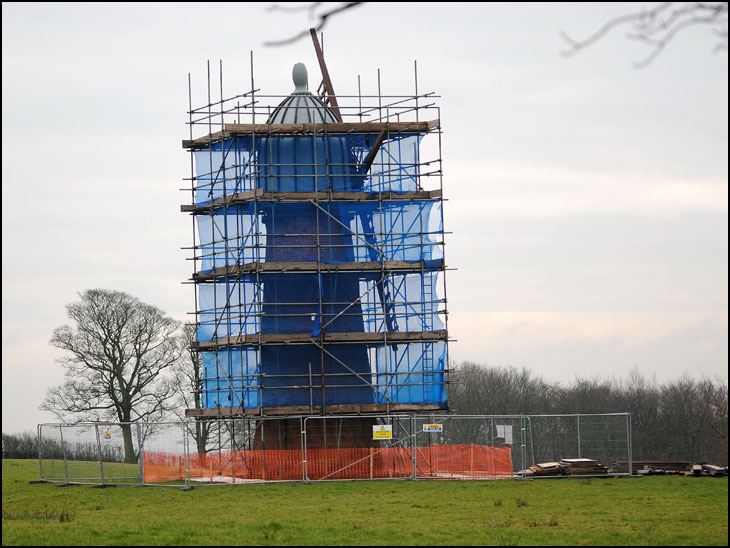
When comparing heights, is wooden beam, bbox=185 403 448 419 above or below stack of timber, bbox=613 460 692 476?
above

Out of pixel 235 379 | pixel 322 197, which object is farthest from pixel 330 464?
pixel 322 197

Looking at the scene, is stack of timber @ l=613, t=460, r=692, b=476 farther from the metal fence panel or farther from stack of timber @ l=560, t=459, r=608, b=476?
stack of timber @ l=560, t=459, r=608, b=476

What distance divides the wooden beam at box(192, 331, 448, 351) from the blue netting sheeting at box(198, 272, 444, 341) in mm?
364

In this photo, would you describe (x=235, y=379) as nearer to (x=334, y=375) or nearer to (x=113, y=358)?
(x=334, y=375)

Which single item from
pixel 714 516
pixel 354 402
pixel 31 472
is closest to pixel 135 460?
pixel 31 472

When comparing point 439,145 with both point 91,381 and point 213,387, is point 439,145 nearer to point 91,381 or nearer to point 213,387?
point 213,387

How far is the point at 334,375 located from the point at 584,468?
8.35 m

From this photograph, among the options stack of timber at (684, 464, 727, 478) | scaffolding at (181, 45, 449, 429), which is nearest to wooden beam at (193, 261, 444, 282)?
scaffolding at (181, 45, 449, 429)

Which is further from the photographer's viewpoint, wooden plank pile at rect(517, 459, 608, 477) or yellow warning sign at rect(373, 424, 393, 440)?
wooden plank pile at rect(517, 459, 608, 477)

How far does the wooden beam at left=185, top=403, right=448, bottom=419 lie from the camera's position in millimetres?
36625

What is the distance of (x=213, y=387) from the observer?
39.2 metres

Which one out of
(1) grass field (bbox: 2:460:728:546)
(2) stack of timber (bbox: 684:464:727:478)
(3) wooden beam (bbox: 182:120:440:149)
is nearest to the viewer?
(1) grass field (bbox: 2:460:728:546)

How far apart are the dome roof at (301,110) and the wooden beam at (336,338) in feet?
25.3

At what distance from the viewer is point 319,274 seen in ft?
122
